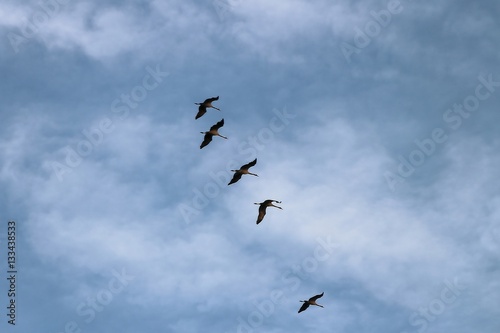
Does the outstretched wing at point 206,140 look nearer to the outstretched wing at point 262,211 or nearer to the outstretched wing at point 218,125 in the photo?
the outstretched wing at point 218,125

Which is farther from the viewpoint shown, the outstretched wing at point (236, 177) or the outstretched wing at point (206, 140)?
the outstretched wing at point (206, 140)

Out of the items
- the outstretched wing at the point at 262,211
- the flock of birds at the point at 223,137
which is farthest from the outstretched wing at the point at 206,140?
Answer: the outstretched wing at the point at 262,211

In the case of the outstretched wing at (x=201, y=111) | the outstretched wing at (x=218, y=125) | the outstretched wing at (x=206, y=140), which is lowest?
the outstretched wing at (x=206, y=140)

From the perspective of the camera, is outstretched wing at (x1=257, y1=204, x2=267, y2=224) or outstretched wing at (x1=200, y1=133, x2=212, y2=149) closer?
outstretched wing at (x1=257, y1=204, x2=267, y2=224)

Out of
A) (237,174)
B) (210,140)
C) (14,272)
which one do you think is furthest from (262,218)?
(14,272)

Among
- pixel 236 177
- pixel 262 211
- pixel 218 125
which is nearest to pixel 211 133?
pixel 218 125

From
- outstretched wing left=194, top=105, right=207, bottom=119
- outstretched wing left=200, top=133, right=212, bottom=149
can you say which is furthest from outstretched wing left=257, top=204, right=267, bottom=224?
outstretched wing left=194, top=105, right=207, bottom=119

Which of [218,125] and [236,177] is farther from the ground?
[218,125]

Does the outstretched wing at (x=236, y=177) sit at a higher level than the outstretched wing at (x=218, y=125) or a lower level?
lower

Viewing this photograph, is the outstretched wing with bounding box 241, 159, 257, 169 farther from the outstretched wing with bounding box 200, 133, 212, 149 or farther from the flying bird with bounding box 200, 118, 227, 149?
the outstretched wing with bounding box 200, 133, 212, 149

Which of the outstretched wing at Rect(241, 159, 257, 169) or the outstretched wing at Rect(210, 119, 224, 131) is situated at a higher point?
the outstretched wing at Rect(210, 119, 224, 131)

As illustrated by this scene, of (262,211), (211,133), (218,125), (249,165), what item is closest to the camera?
(249,165)

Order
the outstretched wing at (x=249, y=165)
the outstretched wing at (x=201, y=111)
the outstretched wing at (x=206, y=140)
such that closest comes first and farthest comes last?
the outstretched wing at (x=249, y=165) < the outstretched wing at (x=201, y=111) < the outstretched wing at (x=206, y=140)

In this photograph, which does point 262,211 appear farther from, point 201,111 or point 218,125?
point 201,111
